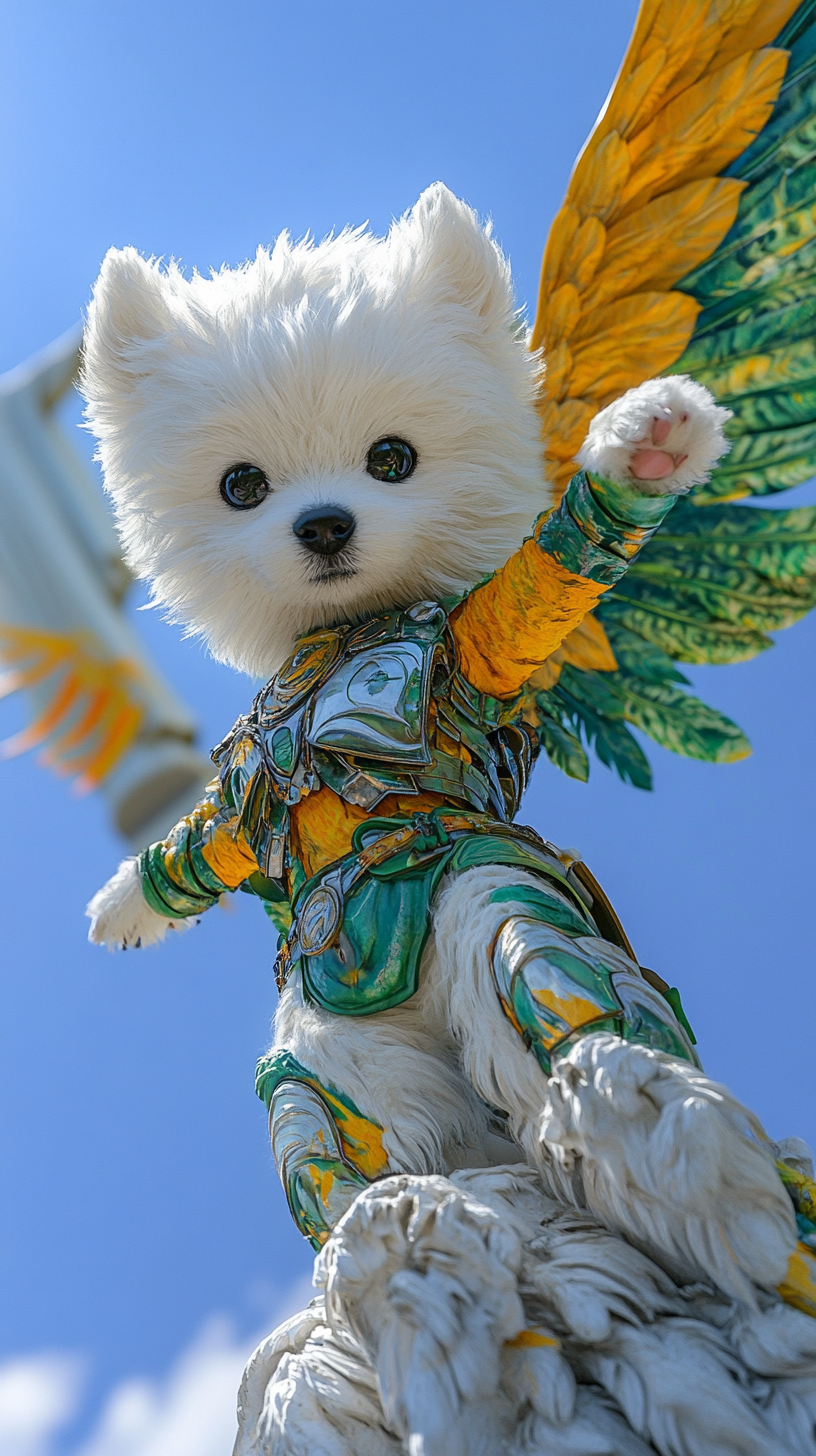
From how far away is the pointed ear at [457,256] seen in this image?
2.24 m

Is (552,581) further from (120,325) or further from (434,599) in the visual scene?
(120,325)

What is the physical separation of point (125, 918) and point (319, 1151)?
2.77ft

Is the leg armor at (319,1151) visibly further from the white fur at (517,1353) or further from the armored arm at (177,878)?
the armored arm at (177,878)

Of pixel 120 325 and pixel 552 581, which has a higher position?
pixel 120 325

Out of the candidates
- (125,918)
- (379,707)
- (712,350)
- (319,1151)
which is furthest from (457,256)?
(319,1151)

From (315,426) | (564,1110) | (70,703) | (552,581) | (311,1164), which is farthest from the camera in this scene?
(70,703)

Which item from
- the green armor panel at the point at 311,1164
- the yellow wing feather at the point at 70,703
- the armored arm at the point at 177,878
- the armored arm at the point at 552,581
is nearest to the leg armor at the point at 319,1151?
the green armor panel at the point at 311,1164

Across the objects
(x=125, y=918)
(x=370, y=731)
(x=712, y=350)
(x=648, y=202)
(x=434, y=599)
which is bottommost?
(x=125, y=918)

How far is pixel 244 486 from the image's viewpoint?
2.18 m

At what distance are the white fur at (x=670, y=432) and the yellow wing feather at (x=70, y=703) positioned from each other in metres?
1.78

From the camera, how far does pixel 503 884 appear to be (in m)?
1.75

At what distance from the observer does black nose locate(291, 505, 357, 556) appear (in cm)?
204

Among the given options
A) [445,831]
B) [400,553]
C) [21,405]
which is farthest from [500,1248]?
[21,405]

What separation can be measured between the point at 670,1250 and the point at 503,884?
552 millimetres
